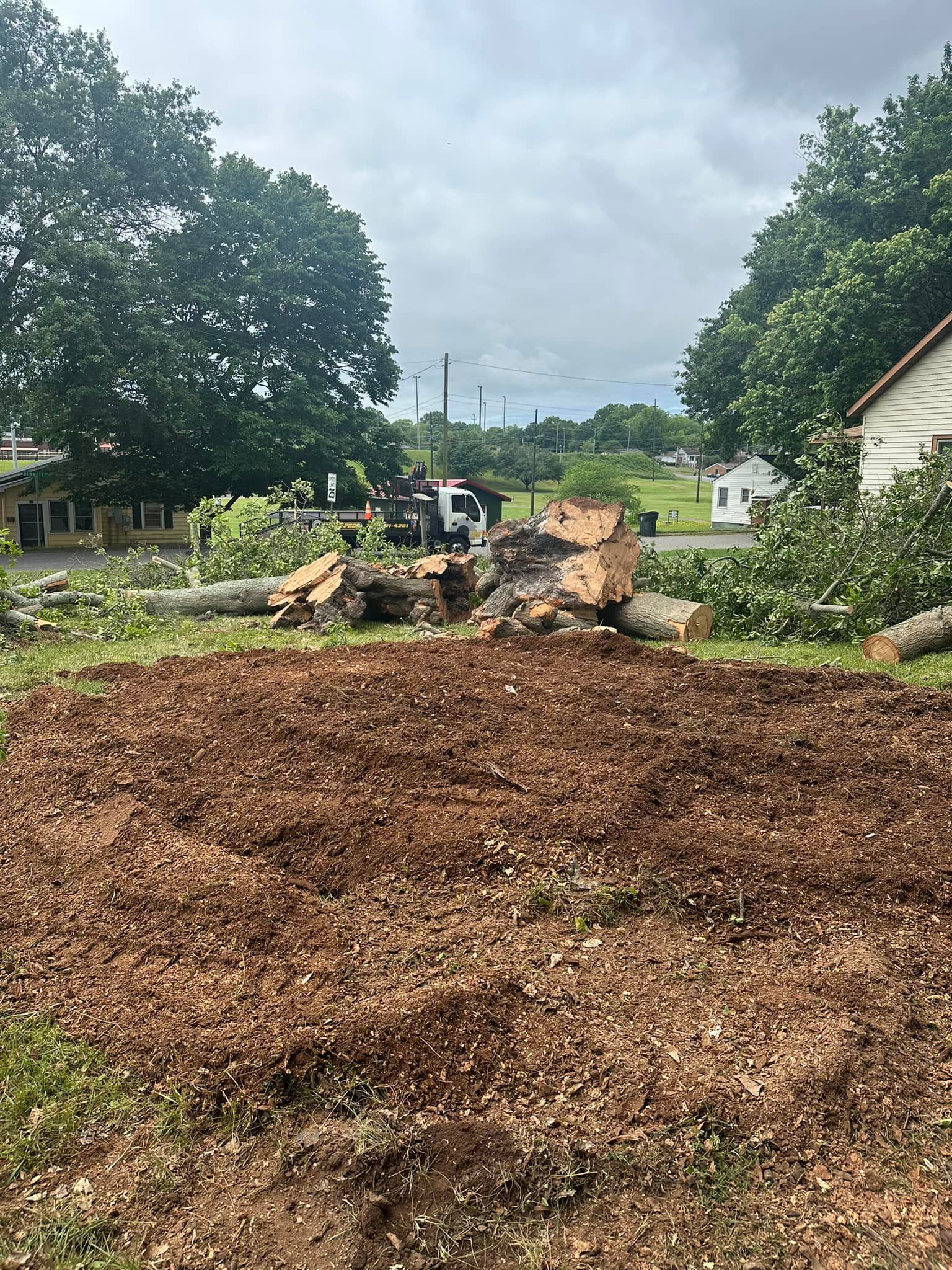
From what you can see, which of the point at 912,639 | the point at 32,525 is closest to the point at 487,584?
the point at 912,639

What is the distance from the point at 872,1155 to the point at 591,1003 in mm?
805

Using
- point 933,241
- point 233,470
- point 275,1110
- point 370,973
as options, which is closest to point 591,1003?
point 370,973

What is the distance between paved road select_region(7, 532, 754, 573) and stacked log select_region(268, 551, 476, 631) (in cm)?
402

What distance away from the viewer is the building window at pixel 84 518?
28.5 metres

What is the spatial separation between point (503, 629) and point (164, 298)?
21.5m

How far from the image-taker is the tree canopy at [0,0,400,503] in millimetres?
22172

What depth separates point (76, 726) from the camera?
4.92 meters

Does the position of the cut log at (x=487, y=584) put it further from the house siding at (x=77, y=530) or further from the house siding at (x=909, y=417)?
the house siding at (x=77, y=530)

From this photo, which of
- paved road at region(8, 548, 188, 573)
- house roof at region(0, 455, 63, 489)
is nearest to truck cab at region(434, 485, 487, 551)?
paved road at region(8, 548, 188, 573)

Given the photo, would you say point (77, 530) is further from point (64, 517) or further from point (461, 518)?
point (461, 518)

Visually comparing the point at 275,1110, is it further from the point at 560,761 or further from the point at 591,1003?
the point at 560,761

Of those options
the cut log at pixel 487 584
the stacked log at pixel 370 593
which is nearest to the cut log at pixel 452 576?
the stacked log at pixel 370 593

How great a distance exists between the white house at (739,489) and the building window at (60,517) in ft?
107

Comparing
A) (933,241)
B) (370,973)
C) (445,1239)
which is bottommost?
(445,1239)
